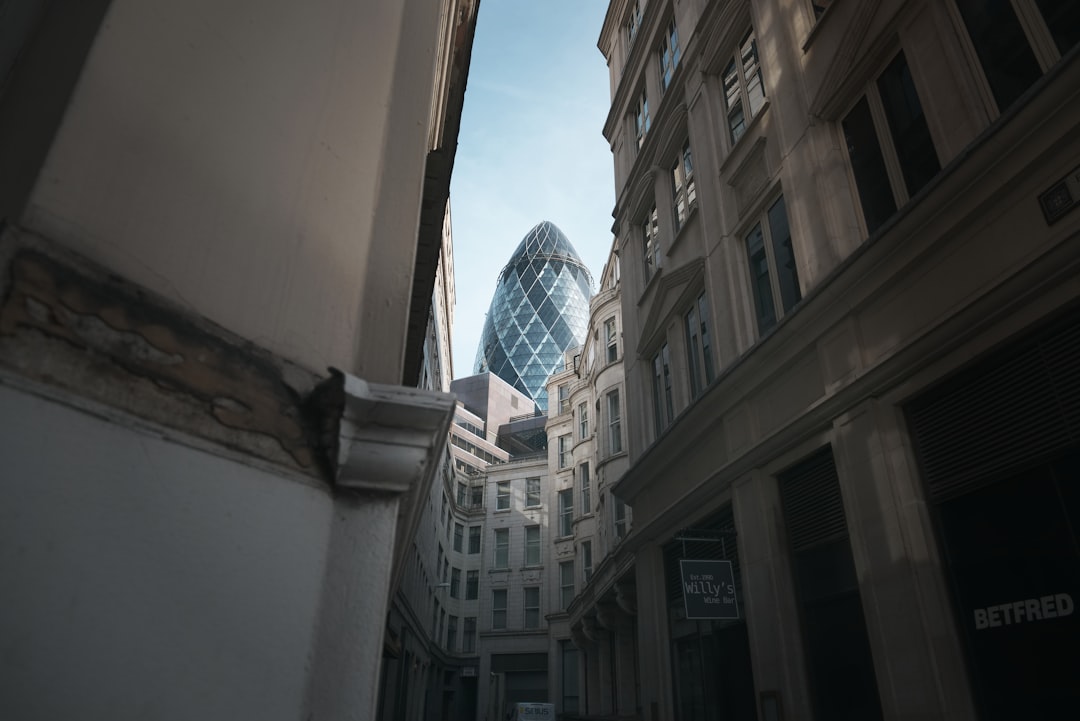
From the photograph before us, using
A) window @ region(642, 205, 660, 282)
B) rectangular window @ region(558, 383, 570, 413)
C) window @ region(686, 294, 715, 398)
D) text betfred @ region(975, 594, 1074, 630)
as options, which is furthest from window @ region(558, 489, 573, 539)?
text betfred @ region(975, 594, 1074, 630)

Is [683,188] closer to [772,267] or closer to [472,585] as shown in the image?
[772,267]

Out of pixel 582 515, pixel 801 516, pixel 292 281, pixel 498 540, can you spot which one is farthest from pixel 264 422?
pixel 498 540

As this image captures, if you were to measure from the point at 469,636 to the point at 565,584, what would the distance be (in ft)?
44.2

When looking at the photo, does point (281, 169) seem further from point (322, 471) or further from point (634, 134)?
point (634, 134)

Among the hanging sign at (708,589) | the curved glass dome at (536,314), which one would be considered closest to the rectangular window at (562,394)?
the hanging sign at (708,589)

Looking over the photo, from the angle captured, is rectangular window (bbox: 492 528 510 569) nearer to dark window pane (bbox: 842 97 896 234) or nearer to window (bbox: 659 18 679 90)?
window (bbox: 659 18 679 90)

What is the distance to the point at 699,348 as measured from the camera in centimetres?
1327

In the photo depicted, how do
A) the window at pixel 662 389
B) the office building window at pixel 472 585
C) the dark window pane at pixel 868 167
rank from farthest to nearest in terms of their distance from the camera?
the office building window at pixel 472 585
the window at pixel 662 389
the dark window pane at pixel 868 167

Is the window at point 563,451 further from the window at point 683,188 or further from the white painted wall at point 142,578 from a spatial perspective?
the white painted wall at point 142,578

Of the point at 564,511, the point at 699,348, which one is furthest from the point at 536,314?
the point at 699,348

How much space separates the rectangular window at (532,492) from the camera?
177 ft

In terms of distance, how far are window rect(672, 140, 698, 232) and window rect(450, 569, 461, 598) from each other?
42234mm

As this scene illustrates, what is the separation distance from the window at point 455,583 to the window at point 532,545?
5630mm

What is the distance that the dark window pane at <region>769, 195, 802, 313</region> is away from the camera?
1017cm
